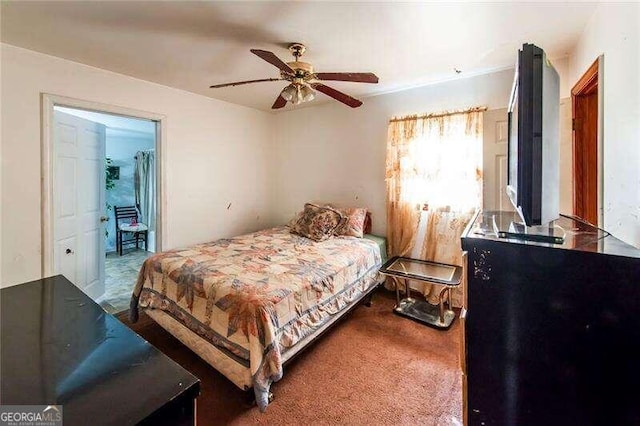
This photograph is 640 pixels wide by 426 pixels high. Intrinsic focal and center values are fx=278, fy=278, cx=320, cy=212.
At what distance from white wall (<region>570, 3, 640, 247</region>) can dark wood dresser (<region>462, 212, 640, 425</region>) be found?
0.81ft

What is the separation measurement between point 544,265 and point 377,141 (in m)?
2.74

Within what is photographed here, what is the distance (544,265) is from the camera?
92 cm

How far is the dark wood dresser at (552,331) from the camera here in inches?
32.1

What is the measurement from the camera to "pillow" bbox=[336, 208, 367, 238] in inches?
129

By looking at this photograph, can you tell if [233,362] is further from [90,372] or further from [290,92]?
[290,92]

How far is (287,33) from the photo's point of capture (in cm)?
197

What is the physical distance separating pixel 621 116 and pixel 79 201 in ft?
13.8

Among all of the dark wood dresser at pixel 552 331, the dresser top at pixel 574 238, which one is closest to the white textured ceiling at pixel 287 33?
the dresser top at pixel 574 238

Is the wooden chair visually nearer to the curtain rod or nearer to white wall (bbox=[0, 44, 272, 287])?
white wall (bbox=[0, 44, 272, 287])

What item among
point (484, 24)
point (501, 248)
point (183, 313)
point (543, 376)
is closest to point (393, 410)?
point (543, 376)

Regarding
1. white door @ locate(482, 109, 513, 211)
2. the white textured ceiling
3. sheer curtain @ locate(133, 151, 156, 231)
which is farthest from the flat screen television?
sheer curtain @ locate(133, 151, 156, 231)

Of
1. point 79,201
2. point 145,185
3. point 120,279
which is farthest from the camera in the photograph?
point 145,185

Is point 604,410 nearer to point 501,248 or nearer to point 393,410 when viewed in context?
point 501,248

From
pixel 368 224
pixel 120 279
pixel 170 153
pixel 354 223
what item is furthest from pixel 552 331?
pixel 120 279
